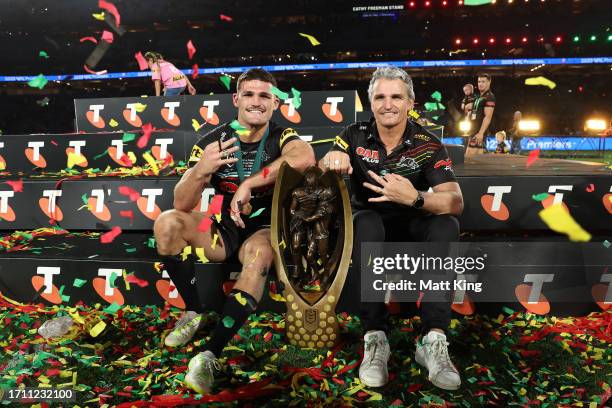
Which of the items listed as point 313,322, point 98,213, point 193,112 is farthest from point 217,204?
point 193,112

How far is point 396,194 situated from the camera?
2.05 metres

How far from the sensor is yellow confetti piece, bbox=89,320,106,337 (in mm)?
2391

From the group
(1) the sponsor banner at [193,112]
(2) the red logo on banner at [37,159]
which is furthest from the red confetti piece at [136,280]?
(2) the red logo on banner at [37,159]

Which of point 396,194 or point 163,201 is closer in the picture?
point 396,194

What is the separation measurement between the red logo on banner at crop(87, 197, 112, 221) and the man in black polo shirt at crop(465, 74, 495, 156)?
17.6 feet

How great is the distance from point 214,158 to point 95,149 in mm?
2437

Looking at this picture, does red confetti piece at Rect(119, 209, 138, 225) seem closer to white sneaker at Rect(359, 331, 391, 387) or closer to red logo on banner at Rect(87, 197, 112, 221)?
red logo on banner at Rect(87, 197, 112, 221)

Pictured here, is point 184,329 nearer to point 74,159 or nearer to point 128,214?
point 128,214

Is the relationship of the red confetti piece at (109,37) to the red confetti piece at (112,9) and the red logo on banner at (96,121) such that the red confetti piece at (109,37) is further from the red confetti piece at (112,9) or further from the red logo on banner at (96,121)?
the red logo on banner at (96,121)

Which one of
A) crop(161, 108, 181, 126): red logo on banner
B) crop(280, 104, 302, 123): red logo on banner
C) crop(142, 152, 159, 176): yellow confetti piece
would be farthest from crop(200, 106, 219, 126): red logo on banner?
crop(142, 152, 159, 176): yellow confetti piece

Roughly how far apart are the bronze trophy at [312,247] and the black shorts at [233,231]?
0.26m

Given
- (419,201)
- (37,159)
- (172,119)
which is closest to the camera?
(419,201)

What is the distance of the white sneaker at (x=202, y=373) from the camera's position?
183cm

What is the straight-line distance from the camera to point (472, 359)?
2.12 metres
